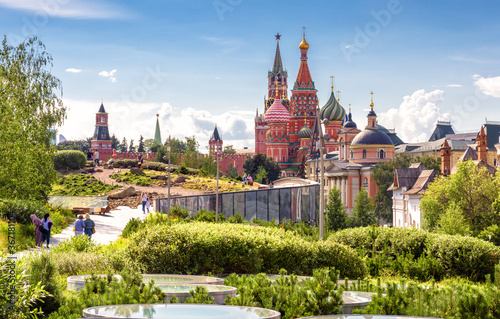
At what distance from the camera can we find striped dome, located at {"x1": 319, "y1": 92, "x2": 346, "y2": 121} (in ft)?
436

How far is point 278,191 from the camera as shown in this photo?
124 ft

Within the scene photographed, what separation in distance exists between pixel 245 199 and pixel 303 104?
106 m

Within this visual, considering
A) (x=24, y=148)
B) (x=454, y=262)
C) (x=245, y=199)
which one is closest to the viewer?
(x=454, y=262)

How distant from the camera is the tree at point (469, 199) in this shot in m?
45.7

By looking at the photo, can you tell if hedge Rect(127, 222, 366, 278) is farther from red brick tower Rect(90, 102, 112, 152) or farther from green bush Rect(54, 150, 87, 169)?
red brick tower Rect(90, 102, 112, 152)

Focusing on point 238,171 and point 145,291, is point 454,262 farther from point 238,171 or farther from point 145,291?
point 238,171

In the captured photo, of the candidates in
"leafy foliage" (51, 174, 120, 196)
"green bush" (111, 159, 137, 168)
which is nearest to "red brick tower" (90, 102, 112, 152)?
"green bush" (111, 159, 137, 168)

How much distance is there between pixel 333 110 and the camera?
133 metres

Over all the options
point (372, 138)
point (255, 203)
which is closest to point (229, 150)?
point (372, 138)

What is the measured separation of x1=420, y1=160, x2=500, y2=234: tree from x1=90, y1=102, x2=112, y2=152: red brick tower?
81.4 meters

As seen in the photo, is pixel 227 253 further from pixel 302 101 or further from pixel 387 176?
pixel 302 101

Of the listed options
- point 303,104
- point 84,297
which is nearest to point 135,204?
point 84,297

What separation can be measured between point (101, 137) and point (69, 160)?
47264 millimetres

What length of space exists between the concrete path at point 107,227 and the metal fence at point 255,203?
9.49 ft
